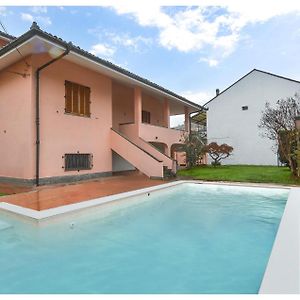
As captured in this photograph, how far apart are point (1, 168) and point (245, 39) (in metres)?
13.4

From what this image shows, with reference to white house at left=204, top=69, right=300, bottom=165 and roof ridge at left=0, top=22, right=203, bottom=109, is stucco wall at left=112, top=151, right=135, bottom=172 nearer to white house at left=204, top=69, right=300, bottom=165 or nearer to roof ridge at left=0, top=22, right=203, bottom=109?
roof ridge at left=0, top=22, right=203, bottom=109

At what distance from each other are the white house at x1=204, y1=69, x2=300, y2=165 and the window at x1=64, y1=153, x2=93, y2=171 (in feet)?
51.6

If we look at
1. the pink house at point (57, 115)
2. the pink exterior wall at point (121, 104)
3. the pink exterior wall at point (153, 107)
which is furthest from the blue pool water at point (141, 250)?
the pink exterior wall at point (153, 107)

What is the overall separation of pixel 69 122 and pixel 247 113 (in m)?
17.6

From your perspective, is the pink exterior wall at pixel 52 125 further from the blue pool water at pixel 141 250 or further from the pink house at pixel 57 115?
the blue pool water at pixel 141 250

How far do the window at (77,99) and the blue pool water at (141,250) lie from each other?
629cm

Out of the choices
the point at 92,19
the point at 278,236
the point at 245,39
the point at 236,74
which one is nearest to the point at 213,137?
the point at 236,74

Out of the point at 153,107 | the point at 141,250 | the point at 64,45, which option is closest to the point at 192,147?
the point at 153,107

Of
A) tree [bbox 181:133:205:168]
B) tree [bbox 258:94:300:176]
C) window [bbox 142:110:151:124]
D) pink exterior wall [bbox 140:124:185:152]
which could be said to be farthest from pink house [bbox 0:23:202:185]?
tree [bbox 258:94:300:176]

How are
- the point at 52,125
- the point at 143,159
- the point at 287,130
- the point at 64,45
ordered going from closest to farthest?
the point at 64,45 → the point at 52,125 → the point at 287,130 → the point at 143,159

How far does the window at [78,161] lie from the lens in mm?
10898

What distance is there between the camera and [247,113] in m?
22.4

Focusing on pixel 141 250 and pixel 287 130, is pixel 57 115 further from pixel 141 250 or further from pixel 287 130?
pixel 287 130

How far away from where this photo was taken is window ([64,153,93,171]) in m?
10.9
